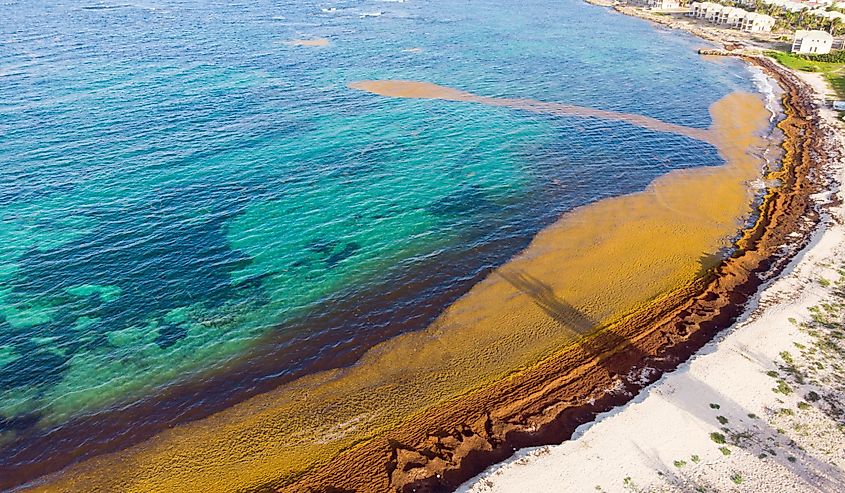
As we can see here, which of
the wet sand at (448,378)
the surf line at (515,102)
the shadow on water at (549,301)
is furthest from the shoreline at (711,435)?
the surf line at (515,102)

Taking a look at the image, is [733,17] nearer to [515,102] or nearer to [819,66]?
[819,66]

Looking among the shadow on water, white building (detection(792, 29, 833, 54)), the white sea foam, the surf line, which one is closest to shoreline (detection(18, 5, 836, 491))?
the shadow on water

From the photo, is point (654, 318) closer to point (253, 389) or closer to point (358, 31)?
point (253, 389)

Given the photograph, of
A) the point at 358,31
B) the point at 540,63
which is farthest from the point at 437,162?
Result: the point at 358,31

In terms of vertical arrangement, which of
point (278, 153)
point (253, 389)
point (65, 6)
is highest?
point (65, 6)

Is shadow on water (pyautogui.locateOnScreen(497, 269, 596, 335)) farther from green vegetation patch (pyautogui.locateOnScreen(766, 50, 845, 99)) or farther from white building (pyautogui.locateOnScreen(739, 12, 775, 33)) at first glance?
white building (pyautogui.locateOnScreen(739, 12, 775, 33))

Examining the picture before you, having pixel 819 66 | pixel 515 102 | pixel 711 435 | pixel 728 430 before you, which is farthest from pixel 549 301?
pixel 819 66
